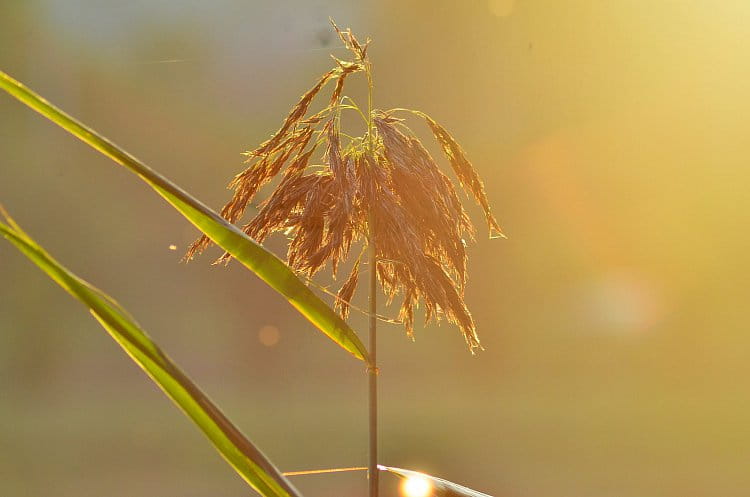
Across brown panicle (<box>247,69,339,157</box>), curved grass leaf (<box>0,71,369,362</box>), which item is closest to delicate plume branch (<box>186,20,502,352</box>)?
brown panicle (<box>247,69,339,157</box>)

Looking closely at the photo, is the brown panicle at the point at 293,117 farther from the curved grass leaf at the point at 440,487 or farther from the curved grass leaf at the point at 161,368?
the curved grass leaf at the point at 161,368

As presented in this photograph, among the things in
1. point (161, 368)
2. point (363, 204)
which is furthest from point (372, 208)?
point (161, 368)

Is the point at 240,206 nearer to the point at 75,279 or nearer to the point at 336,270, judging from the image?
the point at 336,270

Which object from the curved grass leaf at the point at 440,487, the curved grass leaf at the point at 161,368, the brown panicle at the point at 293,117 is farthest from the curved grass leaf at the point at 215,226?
the brown panicle at the point at 293,117

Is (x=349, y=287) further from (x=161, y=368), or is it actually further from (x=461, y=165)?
(x=161, y=368)

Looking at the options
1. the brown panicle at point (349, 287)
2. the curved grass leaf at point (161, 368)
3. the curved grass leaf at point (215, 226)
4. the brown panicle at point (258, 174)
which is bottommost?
the curved grass leaf at point (161, 368)
